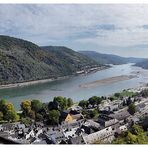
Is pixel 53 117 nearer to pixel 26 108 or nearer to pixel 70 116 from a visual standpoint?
pixel 70 116

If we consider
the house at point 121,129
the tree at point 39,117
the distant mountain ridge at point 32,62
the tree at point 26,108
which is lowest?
the tree at point 39,117

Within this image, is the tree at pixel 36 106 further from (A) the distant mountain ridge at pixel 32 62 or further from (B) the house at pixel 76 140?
(A) the distant mountain ridge at pixel 32 62

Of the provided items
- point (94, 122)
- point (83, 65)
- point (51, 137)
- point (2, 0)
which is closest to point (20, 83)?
point (83, 65)

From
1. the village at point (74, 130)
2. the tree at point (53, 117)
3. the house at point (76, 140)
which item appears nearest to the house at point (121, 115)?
the village at point (74, 130)

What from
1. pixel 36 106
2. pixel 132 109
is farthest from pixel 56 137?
pixel 36 106

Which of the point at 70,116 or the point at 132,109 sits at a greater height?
the point at 132,109

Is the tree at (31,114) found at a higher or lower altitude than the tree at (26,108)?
lower

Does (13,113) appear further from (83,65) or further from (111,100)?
(83,65)

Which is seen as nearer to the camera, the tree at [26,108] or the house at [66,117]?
the house at [66,117]

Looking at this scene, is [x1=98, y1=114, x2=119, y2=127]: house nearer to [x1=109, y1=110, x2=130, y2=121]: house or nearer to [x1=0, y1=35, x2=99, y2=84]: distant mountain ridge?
[x1=109, y1=110, x2=130, y2=121]: house
